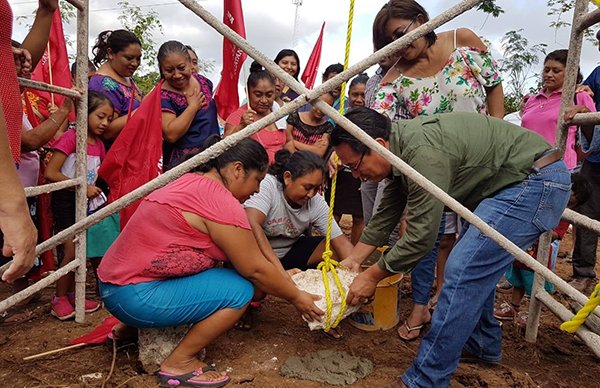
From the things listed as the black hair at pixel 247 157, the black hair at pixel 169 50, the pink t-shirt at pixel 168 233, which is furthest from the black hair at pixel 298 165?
the black hair at pixel 169 50

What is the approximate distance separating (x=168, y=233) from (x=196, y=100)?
1.55 m

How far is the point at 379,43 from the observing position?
2613 mm

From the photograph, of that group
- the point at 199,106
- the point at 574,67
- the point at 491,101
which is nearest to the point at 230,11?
the point at 199,106

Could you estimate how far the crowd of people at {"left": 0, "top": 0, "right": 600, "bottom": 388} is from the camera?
80.4 inches

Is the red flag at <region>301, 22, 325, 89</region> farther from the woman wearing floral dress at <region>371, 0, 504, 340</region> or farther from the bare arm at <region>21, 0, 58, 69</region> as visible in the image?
the bare arm at <region>21, 0, 58, 69</region>

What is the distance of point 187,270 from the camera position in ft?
7.48

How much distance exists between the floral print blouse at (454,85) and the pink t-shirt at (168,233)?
1.31 metres

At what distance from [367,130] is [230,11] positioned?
2207mm

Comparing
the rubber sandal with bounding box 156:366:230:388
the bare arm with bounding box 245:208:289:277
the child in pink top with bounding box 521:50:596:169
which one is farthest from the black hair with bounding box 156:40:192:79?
the child in pink top with bounding box 521:50:596:169

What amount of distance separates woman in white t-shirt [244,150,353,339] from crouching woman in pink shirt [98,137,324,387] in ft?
1.67

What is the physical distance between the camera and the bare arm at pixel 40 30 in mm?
2316

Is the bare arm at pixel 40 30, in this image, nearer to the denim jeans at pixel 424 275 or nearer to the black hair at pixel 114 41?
the black hair at pixel 114 41

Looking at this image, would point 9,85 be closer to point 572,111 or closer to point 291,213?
point 291,213

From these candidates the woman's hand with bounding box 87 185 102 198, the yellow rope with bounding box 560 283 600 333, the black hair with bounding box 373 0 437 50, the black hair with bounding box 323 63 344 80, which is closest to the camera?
the yellow rope with bounding box 560 283 600 333
